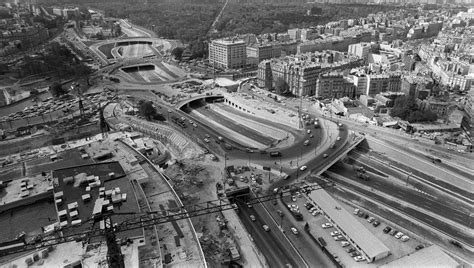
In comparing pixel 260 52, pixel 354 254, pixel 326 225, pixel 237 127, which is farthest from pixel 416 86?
pixel 354 254

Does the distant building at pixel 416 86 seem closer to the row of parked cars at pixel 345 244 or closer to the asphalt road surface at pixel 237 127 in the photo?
the asphalt road surface at pixel 237 127

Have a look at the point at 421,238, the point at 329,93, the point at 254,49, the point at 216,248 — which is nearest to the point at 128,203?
the point at 216,248

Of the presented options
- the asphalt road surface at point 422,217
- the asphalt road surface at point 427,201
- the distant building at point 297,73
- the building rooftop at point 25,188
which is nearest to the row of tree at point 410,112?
the distant building at point 297,73

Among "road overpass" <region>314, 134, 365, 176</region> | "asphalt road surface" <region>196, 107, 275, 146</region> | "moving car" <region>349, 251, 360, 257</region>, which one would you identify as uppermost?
"road overpass" <region>314, 134, 365, 176</region>

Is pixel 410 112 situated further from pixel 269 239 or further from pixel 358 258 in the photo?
pixel 269 239

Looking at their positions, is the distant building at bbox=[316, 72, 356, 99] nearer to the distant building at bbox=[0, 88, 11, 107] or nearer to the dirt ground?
the dirt ground

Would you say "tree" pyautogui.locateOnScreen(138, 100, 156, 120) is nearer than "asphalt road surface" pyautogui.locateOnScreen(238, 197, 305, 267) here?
No

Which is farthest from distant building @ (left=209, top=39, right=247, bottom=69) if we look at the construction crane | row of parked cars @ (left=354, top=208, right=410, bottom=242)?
row of parked cars @ (left=354, top=208, right=410, bottom=242)
